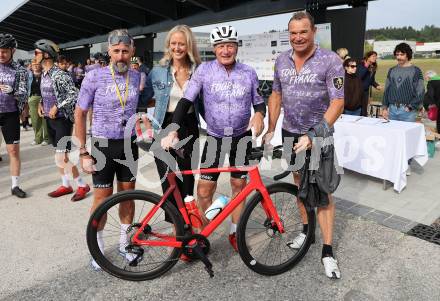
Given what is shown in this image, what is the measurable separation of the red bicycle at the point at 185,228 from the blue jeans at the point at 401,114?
358 cm

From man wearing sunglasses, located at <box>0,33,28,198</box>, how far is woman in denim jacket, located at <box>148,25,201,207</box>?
94.3 inches

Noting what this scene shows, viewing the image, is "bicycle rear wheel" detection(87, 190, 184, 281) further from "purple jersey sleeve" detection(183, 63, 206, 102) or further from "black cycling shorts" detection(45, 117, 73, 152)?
"black cycling shorts" detection(45, 117, 73, 152)

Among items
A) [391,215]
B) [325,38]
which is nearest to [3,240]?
[391,215]

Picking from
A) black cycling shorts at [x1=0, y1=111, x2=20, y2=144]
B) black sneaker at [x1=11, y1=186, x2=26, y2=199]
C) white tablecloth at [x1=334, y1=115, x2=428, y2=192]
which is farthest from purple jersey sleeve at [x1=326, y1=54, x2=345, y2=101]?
black sneaker at [x1=11, y1=186, x2=26, y2=199]

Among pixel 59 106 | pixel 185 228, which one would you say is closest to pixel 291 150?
pixel 185 228

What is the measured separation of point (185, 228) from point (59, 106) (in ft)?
7.96

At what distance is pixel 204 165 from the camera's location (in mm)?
2941

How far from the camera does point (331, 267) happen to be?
9.18 ft

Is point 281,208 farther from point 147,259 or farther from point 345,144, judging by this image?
point 345,144

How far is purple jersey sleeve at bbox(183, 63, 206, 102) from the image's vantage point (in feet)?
8.98

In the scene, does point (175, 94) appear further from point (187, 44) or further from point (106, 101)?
point (106, 101)

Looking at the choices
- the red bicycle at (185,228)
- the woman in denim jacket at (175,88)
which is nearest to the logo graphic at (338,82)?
the red bicycle at (185,228)

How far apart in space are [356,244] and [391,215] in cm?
88

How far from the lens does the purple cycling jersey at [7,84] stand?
4.29m
